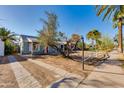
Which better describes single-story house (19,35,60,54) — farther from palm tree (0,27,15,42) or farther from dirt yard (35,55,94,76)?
dirt yard (35,55,94,76)

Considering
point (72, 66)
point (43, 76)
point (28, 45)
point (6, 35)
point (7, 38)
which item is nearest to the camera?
point (43, 76)

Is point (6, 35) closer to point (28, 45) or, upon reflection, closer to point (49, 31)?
point (28, 45)

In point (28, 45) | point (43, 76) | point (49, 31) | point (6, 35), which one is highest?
point (6, 35)

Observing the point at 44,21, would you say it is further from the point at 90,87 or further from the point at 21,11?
the point at 90,87

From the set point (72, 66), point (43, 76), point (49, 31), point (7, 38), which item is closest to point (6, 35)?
point (7, 38)

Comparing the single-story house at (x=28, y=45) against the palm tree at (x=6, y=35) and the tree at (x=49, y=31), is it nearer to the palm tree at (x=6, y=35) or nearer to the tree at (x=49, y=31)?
the palm tree at (x=6, y=35)

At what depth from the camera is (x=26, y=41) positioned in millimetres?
16359

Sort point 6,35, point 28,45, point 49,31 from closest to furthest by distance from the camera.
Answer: point 49,31 < point 28,45 < point 6,35

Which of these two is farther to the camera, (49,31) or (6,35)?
(6,35)

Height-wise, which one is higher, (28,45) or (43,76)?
(28,45)
